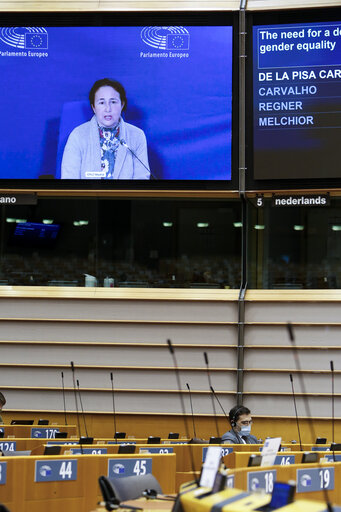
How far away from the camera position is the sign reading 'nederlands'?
49.4 feet

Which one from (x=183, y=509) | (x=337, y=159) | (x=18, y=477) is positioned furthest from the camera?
(x=337, y=159)

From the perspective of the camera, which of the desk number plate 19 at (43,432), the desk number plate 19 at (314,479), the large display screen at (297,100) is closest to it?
the desk number plate 19 at (314,479)

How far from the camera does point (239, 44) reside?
15.4 m

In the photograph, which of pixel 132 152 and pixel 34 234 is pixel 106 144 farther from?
pixel 34 234

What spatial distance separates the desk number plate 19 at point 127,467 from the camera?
8.46 metres

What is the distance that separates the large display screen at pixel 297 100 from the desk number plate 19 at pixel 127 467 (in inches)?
297

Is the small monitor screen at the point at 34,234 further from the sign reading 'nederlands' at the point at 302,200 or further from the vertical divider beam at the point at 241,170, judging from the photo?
the sign reading 'nederlands' at the point at 302,200

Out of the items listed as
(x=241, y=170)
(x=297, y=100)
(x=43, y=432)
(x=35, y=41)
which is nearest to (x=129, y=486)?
(x=43, y=432)

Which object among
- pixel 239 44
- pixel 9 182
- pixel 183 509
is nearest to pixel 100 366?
pixel 9 182

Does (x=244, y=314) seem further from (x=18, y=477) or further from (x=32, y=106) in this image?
(x=18, y=477)

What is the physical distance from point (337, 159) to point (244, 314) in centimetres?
319

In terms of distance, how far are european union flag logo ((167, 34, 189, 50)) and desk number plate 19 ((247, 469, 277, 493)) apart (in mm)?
9587

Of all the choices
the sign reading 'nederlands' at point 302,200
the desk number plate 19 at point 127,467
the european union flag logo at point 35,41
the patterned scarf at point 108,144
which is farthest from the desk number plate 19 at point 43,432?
the european union flag logo at point 35,41

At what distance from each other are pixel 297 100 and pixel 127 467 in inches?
339
